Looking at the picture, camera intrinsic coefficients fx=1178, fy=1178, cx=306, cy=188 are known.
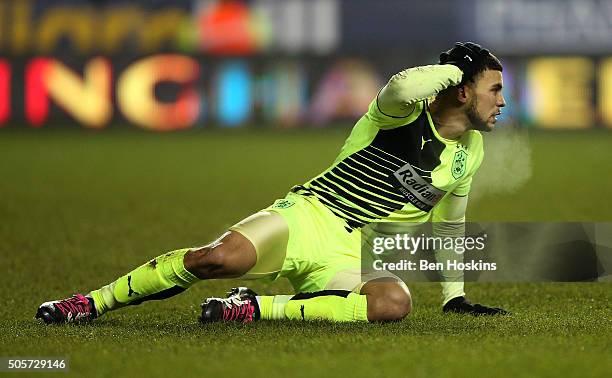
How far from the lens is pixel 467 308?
5.75 m

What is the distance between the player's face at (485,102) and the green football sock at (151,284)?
1461 mm

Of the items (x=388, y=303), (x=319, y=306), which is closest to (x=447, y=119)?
(x=388, y=303)

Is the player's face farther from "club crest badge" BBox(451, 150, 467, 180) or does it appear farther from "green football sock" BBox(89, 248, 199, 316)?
"green football sock" BBox(89, 248, 199, 316)

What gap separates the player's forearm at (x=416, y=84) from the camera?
5.02 metres

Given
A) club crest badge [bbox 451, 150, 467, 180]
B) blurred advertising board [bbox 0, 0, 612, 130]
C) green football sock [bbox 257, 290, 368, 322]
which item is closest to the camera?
green football sock [bbox 257, 290, 368, 322]

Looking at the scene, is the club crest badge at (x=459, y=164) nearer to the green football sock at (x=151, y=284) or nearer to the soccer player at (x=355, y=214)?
the soccer player at (x=355, y=214)

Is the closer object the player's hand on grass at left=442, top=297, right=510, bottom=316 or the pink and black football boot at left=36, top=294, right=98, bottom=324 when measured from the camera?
the pink and black football boot at left=36, top=294, right=98, bottom=324

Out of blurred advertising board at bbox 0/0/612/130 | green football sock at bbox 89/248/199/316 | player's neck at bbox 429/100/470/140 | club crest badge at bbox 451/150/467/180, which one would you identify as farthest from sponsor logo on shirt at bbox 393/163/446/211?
blurred advertising board at bbox 0/0/612/130

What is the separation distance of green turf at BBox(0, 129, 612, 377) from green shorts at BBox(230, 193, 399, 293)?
0.26 m

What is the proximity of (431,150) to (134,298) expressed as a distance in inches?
59.6

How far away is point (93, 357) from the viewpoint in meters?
4.54

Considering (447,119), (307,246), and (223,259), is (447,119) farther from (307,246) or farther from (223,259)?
(223,259)

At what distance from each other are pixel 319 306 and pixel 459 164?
3.14 feet

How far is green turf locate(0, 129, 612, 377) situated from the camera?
4457 millimetres
